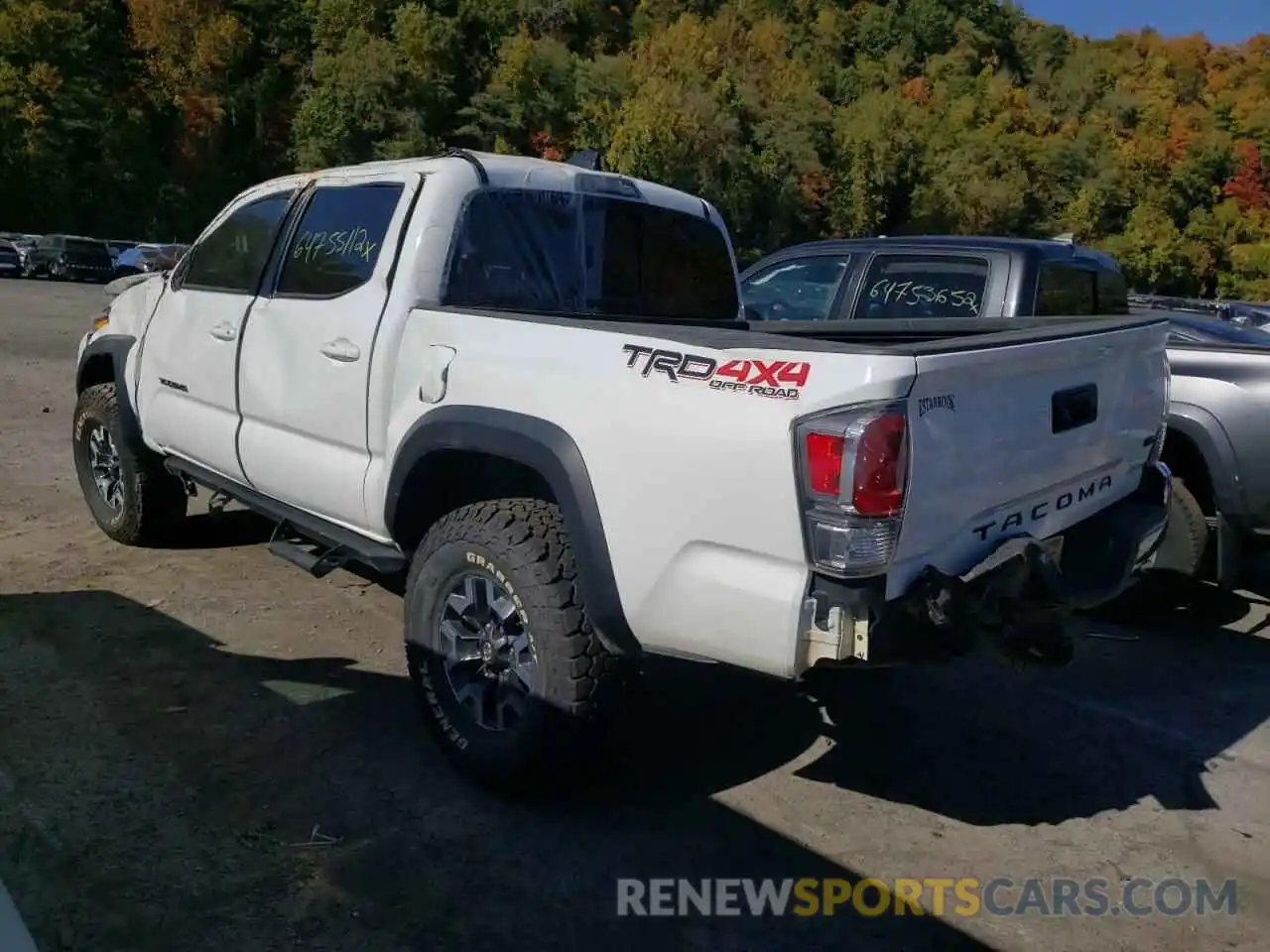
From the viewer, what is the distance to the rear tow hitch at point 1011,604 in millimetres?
2865

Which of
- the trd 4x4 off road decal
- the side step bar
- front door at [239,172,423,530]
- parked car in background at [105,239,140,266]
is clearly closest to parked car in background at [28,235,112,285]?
parked car in background at [105,239,140,266]

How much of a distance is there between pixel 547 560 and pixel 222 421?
7.25ft

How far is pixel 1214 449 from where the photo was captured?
547 centimetres

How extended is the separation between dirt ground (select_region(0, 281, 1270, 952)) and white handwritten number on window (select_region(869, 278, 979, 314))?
1918mm

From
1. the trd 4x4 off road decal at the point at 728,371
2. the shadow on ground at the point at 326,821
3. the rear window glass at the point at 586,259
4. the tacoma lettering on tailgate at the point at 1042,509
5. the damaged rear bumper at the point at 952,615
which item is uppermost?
the rear window glass at the point at 586,259

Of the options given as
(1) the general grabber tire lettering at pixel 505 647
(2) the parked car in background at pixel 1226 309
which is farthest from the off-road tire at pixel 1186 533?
(2) the parked car in background at pixel 1226 309

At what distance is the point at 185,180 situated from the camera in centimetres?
5900

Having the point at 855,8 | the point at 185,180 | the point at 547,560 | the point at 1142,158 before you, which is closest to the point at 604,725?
the point at 547,560

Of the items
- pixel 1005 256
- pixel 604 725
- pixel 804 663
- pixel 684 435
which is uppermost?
pixel 1005 256

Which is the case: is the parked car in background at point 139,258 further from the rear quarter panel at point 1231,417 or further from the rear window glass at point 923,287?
the rear quarter panel at point 1231,417

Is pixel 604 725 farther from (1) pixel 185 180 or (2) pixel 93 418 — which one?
(1) pixel 185 180

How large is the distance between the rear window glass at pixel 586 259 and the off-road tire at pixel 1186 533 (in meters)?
2.43

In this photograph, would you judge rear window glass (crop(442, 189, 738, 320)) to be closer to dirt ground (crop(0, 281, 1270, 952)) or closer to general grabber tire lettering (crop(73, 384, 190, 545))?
dirt ground (crop(0, 281, 1270, 952))

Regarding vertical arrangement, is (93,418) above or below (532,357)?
below
